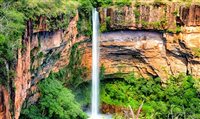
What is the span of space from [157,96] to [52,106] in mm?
8358

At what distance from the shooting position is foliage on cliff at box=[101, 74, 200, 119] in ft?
67.4

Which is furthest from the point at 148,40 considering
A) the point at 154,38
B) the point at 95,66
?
the point at 95,66

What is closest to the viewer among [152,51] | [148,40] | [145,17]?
[145,17]

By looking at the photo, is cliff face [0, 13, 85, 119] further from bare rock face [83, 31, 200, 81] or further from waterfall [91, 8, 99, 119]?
bare rock face [83, 31, 200, 81]

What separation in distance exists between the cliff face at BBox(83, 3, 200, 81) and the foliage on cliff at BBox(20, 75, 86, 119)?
17.2 feet

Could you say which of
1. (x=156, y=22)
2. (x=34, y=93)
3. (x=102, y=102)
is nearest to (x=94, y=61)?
(x=102, y=102)

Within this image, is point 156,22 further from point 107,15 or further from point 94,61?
point 94,61

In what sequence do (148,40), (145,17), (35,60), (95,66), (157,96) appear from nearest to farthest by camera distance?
(35,60)
(145,17)
(148,40)
(95,66)
(157,96)

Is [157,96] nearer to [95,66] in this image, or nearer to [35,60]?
[95,66]

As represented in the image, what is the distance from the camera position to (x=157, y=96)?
71.5 feet

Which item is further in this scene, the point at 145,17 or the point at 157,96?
the point at 157,96

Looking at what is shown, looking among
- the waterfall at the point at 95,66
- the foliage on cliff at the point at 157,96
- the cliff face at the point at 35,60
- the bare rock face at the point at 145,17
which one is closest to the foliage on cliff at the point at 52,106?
the cliff face at the point at 35,60

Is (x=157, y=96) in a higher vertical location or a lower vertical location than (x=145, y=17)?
lower

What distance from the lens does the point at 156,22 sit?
2055 centimetres
